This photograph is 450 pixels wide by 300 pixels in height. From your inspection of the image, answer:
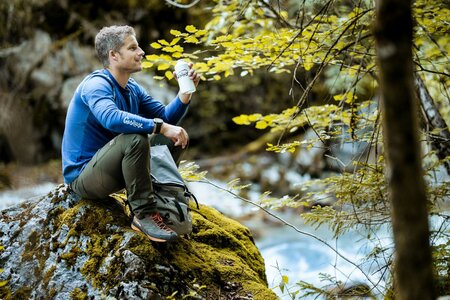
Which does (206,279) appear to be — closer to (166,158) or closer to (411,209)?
(166,158)

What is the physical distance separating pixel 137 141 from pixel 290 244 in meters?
5.05

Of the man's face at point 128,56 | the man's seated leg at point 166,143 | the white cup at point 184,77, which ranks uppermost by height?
the man's face at point 128,56

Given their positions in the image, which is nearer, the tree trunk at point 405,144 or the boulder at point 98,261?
the tree trunk at point 405,144

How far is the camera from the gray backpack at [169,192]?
132 inches

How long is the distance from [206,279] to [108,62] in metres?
1.64

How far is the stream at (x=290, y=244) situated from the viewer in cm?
627

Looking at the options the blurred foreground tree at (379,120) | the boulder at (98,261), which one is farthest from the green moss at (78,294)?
the blurred foreground tree at (379,120)

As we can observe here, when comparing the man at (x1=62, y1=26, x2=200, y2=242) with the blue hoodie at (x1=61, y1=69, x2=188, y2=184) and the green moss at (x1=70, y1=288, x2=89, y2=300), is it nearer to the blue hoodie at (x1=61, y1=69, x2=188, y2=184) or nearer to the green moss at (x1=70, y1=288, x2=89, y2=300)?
the blue hoodie at (x1=61, y1=69, x2=188, y2=184)

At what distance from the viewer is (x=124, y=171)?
10.5 feet

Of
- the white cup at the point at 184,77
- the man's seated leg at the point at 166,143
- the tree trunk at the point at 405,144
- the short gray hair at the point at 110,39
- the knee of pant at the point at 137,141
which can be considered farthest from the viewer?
the man's seated leg at the point at 166,143

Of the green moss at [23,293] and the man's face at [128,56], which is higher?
the man's face at [128,56]

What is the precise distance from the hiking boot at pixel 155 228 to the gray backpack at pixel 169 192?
0.15ft

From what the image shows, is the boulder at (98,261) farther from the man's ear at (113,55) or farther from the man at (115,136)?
the man's ear at (113,55)

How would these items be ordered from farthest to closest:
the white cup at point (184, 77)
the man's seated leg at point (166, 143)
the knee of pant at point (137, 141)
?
the man's seated leg at point (166, 143)
the white cup at point (184, 77)
the knee of pant at point (137, 141)
